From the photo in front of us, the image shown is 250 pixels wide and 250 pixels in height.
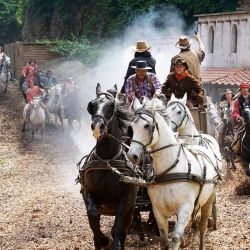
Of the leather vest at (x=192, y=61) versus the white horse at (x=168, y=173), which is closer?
the white horse at (x=168, y=173)

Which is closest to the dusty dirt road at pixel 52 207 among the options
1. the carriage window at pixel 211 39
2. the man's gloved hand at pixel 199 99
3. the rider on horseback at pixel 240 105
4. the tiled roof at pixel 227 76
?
the rider on horseback at pixel 240 105

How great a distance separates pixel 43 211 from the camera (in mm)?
13805

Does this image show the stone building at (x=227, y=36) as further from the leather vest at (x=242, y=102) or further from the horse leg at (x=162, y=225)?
the horse leg at (x=162, y=225)

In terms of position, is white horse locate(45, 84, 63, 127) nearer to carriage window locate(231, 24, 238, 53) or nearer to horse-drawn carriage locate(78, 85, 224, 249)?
carriage window locate(231, 24, 238, 53)

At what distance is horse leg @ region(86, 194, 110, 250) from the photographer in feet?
29.6

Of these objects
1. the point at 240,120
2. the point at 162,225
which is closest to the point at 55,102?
the point at 240,120

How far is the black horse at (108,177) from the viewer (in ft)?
29.7

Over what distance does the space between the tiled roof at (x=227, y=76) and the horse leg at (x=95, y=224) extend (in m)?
19.7

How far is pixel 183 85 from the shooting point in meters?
11.3

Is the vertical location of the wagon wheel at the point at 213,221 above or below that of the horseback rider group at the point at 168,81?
below

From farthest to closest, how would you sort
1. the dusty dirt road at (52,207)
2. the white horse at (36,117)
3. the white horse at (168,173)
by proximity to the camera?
the white horse at (36,117) < the dusty dirt road at (52,207) < the white horse at (168,173)

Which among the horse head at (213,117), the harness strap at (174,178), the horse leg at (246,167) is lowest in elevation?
the horse head at (213,117)

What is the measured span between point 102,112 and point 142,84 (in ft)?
6.83

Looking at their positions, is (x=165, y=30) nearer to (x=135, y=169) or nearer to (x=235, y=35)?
(x=235, y=35)
